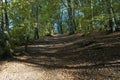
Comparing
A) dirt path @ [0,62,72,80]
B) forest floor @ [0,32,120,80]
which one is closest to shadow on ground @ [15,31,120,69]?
forest floor @ [0,32,120,80]

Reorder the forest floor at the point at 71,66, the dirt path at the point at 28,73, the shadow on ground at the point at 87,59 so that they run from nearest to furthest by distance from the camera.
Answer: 1. the forest floor at the point at 71,66
2. the dirt path at the point at 28,73
3. the shadow on ground at the point at 87,59

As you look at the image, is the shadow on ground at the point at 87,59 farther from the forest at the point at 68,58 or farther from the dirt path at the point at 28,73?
the dirt path at the point at 28,73

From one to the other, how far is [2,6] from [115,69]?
42.8ft

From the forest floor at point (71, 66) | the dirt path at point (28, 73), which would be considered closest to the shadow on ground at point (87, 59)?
the forest floor at point (71, 66)

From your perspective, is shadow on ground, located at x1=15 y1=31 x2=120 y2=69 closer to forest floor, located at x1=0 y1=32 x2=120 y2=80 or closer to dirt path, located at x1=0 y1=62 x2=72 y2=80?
forest floor, located at x1=0 y1=32 x2=120 y2=80

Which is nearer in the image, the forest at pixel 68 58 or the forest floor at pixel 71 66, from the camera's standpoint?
the forest floor at pixel 71 66

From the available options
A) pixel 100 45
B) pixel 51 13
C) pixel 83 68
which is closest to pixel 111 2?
pixel 100 45

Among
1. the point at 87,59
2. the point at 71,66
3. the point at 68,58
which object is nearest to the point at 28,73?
the point at 71,66

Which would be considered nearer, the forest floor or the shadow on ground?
the forest floor

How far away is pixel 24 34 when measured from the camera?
91.2ft

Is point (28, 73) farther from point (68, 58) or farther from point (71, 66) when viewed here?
point (68, 58)

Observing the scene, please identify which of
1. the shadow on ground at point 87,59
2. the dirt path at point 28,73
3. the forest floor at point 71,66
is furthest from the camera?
the shadow on ground at point 87,59

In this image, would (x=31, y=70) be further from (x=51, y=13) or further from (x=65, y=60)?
(x=51, y=13)

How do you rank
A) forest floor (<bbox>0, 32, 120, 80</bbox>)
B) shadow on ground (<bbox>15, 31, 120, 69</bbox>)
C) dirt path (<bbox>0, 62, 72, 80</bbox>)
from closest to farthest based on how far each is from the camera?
1. forest floor (<bbox>0, 32, 120, 80</bbox>)
2. dirt path (<bbox>0, 62, 72, 80</bbox>)
3. shadow on ground (<bbox>15, 31, 120, 69</bbox>)
